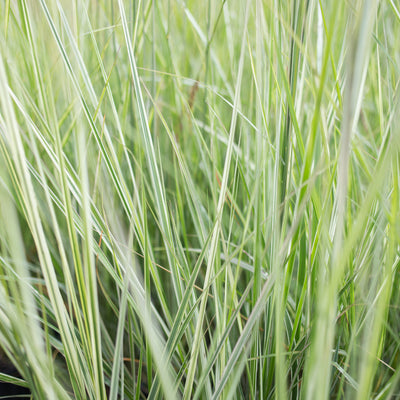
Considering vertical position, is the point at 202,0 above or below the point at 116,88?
above

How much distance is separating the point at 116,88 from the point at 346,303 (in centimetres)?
50

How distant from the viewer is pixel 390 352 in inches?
17.6

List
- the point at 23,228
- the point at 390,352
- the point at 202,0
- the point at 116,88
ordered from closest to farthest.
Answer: the point at 390,352
the point at 23,228
the point at 116,88
the point at 202,0

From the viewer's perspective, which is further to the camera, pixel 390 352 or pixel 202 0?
pixel 202 0

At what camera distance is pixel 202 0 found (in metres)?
0.79

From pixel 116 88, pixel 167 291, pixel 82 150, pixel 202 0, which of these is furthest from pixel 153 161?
pixel 202 0

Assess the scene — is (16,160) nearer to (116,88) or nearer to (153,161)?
(153,161)

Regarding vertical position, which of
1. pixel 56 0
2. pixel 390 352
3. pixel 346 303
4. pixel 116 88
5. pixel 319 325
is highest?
pixel 56 0

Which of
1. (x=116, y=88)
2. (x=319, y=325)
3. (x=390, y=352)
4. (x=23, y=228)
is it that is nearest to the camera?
(x=319, y=325)

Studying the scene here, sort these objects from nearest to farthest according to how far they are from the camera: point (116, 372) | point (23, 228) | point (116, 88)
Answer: point (116, 372) → point (23, 228) → point (116, 88)

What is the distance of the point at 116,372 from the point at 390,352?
1.08ft

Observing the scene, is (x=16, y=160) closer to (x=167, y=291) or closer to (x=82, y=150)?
(x=82, y=150)

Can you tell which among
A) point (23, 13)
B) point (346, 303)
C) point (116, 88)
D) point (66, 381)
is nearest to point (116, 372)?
point (66, 381)

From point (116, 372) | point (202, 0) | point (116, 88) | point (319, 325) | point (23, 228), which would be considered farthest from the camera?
point (202, 0)
